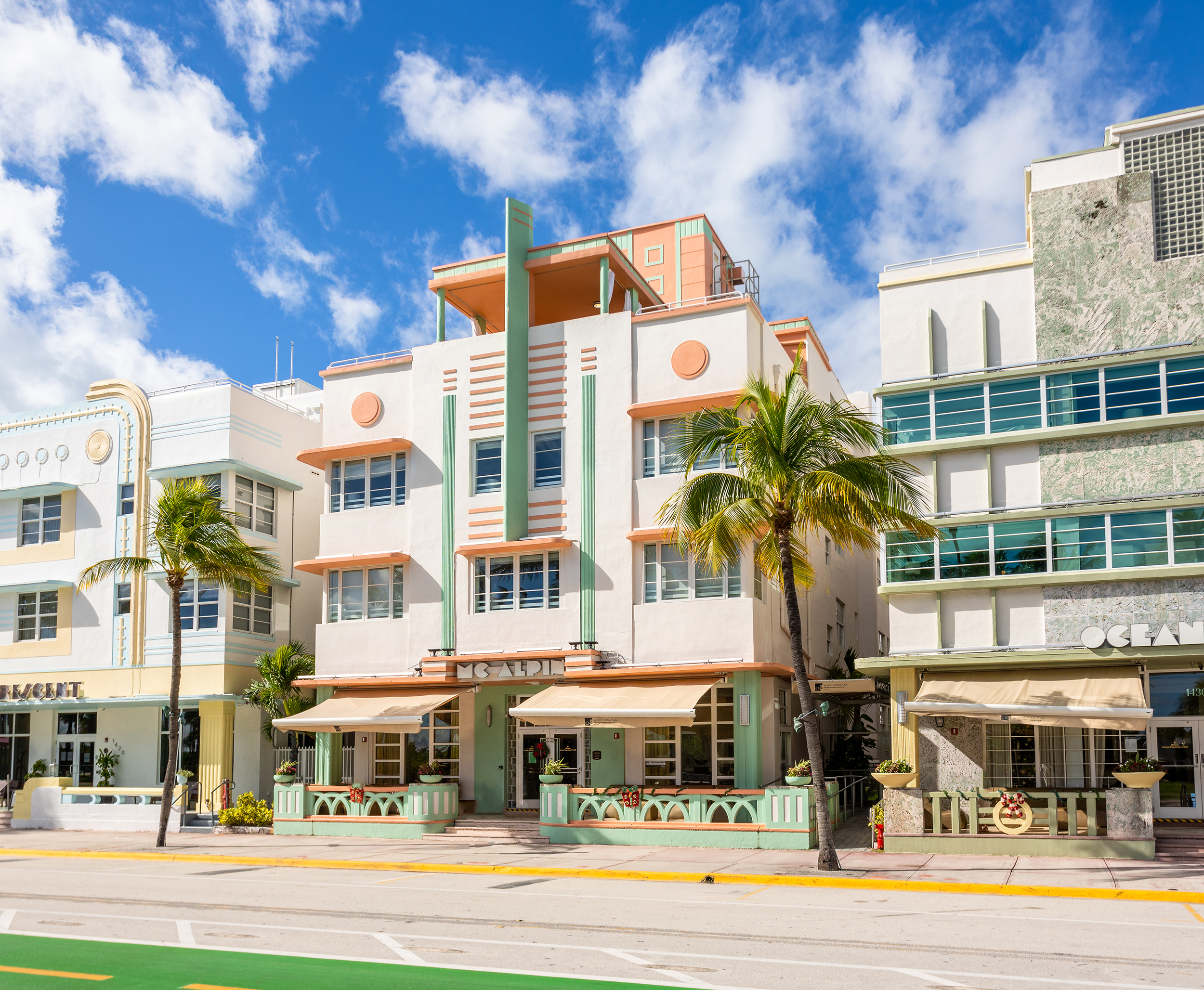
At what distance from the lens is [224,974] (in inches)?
461

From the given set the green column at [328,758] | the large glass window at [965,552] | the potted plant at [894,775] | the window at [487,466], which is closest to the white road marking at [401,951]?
the potted plant at [894,775]

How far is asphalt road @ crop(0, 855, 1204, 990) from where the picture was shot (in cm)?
1145

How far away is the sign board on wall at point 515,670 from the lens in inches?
1094

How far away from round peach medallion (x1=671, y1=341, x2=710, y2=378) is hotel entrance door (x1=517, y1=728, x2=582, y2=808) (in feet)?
30.4

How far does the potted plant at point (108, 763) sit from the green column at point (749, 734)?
19.6 m

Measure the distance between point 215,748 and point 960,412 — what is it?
72.4 ft

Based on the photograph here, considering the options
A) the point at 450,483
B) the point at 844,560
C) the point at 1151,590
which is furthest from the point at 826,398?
the point at 1151,590

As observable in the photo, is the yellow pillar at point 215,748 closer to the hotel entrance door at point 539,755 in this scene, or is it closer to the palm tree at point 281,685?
the palm tree at point 281,685


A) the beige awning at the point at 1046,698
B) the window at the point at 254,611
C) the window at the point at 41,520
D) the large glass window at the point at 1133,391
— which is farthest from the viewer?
the window at the point at 41,520

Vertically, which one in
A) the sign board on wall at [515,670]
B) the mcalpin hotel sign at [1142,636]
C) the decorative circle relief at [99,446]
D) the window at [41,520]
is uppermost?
the decorative circle relief at [99,446]

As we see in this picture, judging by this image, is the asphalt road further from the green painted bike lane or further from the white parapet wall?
A: the white parapet wall

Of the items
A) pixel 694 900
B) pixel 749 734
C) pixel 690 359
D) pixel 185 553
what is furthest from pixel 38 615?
pixel 694 900

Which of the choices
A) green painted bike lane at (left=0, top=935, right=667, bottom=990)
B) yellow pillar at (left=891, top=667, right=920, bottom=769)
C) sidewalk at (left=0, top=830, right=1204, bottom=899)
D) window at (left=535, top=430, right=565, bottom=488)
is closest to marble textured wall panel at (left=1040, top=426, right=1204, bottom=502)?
yellow pillar at (left=891, top=667, right=920, bottom=769)

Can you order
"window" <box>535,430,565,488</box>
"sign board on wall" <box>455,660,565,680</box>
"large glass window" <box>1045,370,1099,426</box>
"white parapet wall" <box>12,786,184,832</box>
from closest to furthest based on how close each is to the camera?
"large glass window" <box>1045,370,1099,426</box>
"sign board on wall" <box>455,660,565,680</box>
"window" <box>535,430,565,488</box>
"white parapet wall" <box>12,786,184,832</box>
